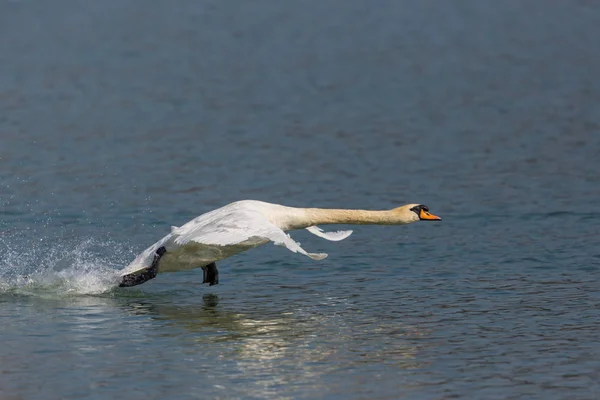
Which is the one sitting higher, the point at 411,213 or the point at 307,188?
the point at 307,188

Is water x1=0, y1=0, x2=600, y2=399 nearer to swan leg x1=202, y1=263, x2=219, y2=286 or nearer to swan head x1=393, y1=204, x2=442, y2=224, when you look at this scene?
swan leg x1=202, y1=263, x2=219, y2=286

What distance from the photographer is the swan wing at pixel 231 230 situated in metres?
13.3

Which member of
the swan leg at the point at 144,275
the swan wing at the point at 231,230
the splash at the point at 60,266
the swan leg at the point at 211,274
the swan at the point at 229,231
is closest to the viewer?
the swan wing at the point at 231,230

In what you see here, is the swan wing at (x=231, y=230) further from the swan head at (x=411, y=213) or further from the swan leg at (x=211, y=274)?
the swan head at (x=411, y=213)

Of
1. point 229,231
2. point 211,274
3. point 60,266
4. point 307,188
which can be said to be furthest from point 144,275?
point 307,188

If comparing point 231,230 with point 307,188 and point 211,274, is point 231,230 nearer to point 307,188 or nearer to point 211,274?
point 211,274

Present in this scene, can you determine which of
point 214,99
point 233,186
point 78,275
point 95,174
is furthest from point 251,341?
point 214,99

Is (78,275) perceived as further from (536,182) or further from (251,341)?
(536,182)

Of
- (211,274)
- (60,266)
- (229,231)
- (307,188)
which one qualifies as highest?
(307,188)

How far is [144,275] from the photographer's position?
47.8 feet

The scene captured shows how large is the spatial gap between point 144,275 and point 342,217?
232cm

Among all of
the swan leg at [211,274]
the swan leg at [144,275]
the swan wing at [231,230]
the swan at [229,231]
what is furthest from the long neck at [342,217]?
the swan leg at [144,275]

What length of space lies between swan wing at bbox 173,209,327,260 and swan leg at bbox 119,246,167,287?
0.41 metres

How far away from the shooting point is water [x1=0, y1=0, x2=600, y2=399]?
38.4 feet
